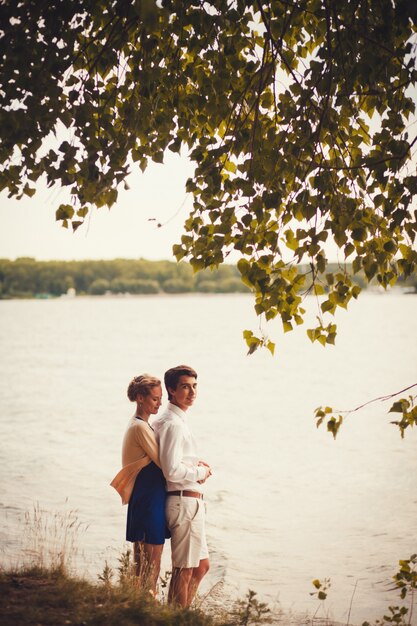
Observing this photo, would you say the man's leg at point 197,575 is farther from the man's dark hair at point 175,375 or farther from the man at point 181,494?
the man's dark hair at point 175,375

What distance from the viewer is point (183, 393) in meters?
5.58

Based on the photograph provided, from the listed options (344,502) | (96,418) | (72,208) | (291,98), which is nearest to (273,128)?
(291,98)

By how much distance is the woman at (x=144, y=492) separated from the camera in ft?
17.5

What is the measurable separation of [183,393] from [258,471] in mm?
16048

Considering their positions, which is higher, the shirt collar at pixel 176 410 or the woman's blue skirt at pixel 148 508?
the shirt collar at pixel 176 410

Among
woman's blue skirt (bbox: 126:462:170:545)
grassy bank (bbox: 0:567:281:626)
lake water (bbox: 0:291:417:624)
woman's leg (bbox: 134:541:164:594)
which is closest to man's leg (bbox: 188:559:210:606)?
grassy bank (bbox: 0:567:281:626)

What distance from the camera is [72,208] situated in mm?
5098

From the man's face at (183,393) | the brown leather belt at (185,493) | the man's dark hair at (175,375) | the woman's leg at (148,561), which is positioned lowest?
the woman's leg at (148,561)

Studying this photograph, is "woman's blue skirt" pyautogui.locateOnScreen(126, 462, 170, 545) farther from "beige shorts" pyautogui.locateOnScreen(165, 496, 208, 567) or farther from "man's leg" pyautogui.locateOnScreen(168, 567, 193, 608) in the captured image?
"man's leg" pyautogui.locateOnScreen(168, 567, 193, 608)

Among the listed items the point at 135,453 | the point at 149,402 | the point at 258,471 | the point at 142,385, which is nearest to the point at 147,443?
the point at 135,453

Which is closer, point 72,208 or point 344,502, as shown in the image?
point 72,208

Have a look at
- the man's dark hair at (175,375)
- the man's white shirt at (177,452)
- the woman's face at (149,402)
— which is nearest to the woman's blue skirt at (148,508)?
the man's white shirt at (177,452)

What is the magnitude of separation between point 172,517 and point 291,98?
130 inches

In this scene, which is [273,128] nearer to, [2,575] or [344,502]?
[2,575]
